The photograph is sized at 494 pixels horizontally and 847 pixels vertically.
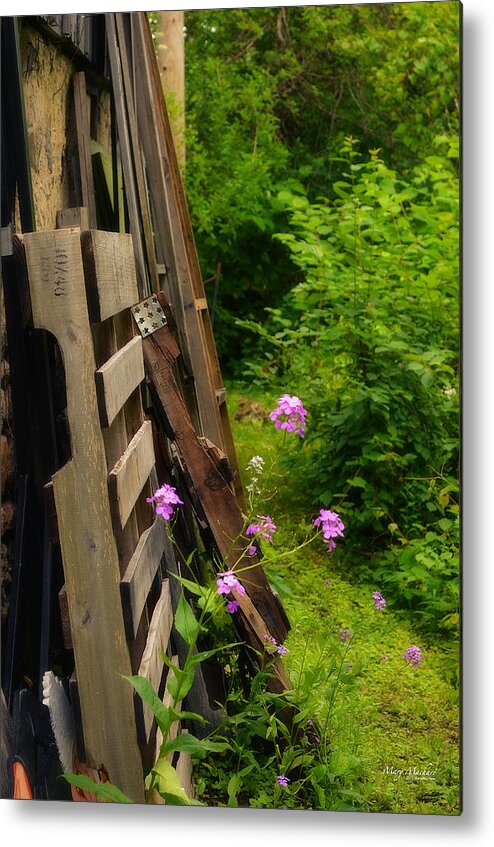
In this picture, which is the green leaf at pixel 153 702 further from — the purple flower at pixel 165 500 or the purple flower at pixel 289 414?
the purple flower at pixel 289 414

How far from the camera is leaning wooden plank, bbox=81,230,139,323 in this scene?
173 centimetres

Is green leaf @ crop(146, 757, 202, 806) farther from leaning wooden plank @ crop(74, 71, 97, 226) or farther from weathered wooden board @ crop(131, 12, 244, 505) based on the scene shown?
leaning wooden plank @ crop(74, 71, 97, 226)

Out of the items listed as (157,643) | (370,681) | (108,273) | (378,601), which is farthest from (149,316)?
(370,681)

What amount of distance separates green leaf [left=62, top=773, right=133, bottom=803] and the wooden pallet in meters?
0.02

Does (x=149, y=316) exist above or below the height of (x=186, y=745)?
above

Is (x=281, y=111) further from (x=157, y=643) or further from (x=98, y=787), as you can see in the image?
(x=98, y=787)

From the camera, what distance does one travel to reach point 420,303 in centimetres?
229

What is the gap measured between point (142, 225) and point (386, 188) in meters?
0.65

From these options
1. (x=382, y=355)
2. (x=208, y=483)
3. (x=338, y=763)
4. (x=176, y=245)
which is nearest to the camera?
(x=338, y=763)

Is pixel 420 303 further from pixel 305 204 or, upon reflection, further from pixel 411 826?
pixel 411 826

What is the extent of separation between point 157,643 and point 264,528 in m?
0.34

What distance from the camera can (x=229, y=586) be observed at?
1.97 meters

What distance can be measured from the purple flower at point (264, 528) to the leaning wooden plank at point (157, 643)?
0.75ft

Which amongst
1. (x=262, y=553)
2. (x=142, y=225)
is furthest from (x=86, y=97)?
(x=262, y=553)
